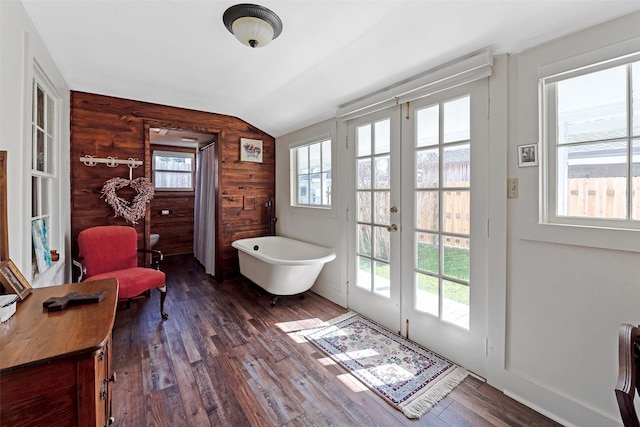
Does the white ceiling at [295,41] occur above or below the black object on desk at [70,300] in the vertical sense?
above

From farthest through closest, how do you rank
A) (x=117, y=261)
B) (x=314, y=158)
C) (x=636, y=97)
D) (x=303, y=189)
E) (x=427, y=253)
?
(x=303, y=189) < (x=314, y=158) < (x=117, y=261) < (x=427, y=253) < (x=636, y=97)

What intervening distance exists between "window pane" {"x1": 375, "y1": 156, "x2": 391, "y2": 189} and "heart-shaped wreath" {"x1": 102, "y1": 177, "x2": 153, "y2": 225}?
2.69m

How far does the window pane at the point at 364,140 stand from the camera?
108 inches

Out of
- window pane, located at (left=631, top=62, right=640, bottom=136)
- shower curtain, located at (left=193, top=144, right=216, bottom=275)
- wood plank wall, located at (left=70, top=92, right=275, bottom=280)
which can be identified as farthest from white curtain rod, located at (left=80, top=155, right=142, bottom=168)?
window pane, located at (left=631, top=62, right=640, bottom=136)

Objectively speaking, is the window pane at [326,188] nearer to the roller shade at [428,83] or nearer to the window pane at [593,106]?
the roller shade at [428,83]

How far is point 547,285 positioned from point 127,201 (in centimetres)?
401

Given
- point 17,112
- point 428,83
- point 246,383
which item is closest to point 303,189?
point 428,83

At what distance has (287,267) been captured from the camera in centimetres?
285

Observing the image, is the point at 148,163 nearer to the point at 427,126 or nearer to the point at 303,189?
the point at 303,189

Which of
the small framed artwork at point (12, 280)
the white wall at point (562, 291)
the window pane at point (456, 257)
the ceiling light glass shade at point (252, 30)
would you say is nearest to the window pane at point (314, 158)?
the ceiling light glass shade at point (252, 30)

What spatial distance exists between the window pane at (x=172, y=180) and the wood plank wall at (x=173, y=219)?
150 millimetres

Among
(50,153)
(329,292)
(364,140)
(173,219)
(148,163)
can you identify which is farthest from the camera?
(173,219)

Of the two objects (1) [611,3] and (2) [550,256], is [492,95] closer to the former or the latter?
(1) [611,3]

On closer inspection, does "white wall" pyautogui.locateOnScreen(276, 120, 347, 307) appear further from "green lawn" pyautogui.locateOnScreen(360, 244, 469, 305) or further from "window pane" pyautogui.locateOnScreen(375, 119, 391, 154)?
"green lawn" pyautogui.locateOnScreen(360, 244, 469, 305)
